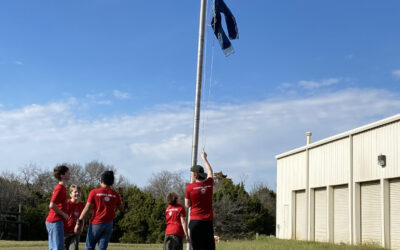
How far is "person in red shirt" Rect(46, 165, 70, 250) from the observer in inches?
356

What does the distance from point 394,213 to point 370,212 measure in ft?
6.27

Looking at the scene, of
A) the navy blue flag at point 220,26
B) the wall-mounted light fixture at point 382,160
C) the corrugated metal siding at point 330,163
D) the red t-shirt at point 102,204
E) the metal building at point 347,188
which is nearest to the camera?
the red t-shirt at point 102,204

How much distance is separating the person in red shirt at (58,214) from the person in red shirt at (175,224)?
6.59 feet

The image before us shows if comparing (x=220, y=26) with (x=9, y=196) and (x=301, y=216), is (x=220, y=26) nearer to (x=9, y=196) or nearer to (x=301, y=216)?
(x=301, y=216)

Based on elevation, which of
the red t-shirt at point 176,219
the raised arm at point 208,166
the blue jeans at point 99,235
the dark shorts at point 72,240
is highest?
the raised arm at point 208,166

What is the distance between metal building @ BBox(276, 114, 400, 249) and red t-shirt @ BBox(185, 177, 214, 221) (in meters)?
13.5

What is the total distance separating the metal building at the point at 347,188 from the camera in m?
21.2

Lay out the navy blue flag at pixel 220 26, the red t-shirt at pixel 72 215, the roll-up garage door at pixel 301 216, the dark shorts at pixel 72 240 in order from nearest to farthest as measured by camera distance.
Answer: the dark shorts at pixel 72 240
the red t-shirt at pixel 72 215
the navy blue flag at pixel 220 26
the roll-up garage door at pixel 301 216

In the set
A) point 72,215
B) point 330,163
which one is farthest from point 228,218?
point 72,215

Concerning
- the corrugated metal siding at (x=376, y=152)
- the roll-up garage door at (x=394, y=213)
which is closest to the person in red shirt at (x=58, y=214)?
the corrugated metal siding at (x=376, y=152)

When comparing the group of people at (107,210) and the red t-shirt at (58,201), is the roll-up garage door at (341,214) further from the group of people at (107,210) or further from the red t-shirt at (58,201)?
the red t-shirt at (58,201)

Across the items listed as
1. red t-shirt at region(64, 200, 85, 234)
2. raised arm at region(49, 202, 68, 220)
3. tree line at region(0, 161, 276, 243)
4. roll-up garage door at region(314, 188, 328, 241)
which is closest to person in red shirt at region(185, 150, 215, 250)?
raised arm at region(49, 202, 68, 220)

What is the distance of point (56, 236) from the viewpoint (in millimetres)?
9086

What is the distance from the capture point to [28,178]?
58594 mm
